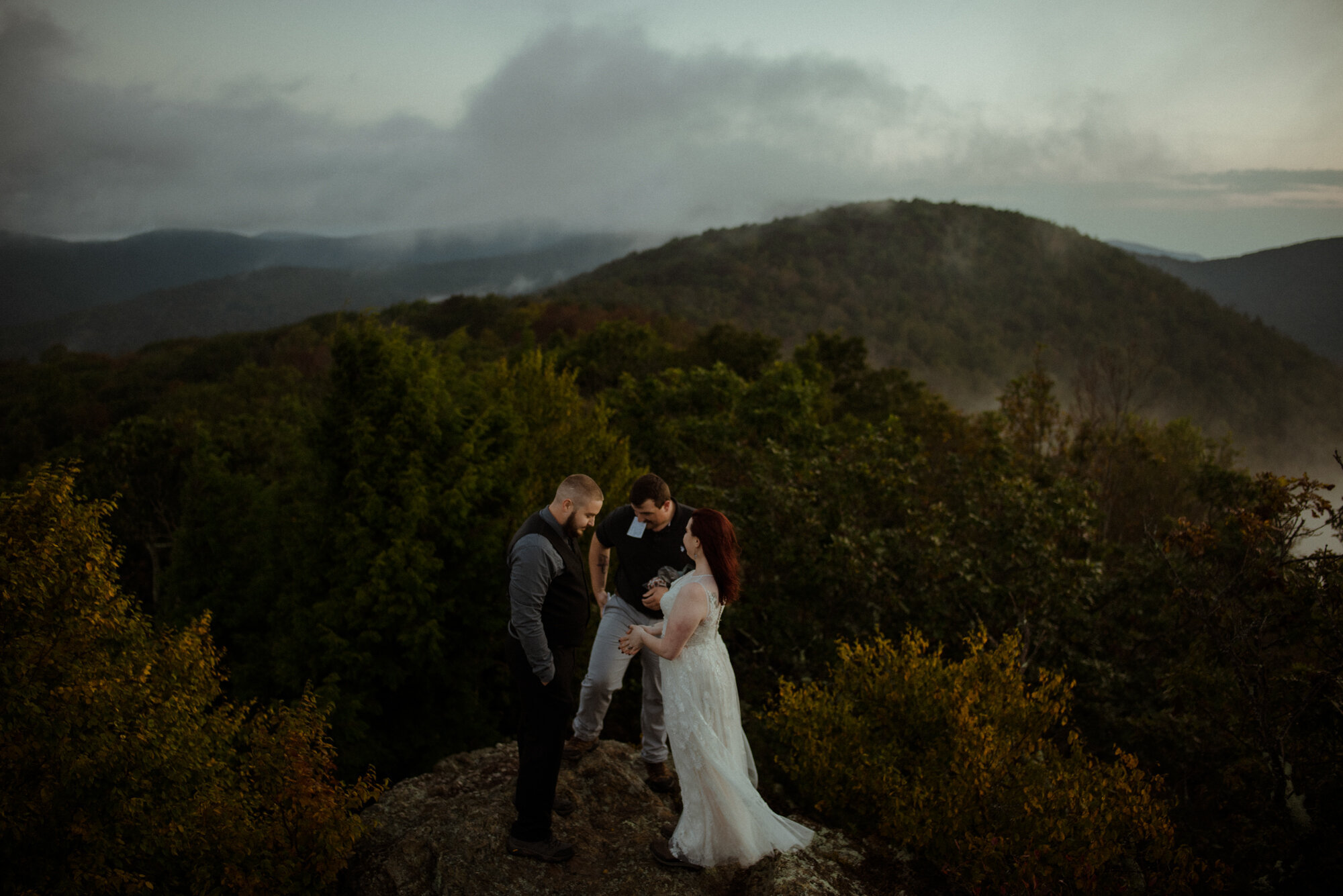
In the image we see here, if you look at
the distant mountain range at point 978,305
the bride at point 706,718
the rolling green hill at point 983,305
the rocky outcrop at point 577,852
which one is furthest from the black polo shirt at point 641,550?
the distant mountain range at point 978,305

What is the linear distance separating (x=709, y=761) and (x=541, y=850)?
1433 millimetres

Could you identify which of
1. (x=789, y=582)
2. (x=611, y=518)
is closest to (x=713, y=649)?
(x=611, y=518)

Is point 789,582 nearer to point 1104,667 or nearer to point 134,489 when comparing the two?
point 1104,667

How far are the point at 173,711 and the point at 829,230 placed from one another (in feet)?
570

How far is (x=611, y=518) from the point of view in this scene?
5.93m

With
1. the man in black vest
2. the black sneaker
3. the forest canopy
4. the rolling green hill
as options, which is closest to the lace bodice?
the man in black vest

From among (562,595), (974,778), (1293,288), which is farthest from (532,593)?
(1293,288)

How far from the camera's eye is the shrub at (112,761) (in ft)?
15.1

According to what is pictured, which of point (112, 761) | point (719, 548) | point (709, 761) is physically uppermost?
point (719, 548)

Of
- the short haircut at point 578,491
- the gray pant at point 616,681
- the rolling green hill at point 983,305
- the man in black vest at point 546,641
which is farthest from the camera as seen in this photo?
the rolling green hill at point 983,305

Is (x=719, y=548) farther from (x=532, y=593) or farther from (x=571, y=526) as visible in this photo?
(x=532, y=593)

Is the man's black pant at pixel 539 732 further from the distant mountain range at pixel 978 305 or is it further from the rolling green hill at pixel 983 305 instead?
the distant mountain range at pixel 978 305

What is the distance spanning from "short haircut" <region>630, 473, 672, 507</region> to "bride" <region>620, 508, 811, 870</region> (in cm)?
69

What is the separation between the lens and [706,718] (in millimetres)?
5109
